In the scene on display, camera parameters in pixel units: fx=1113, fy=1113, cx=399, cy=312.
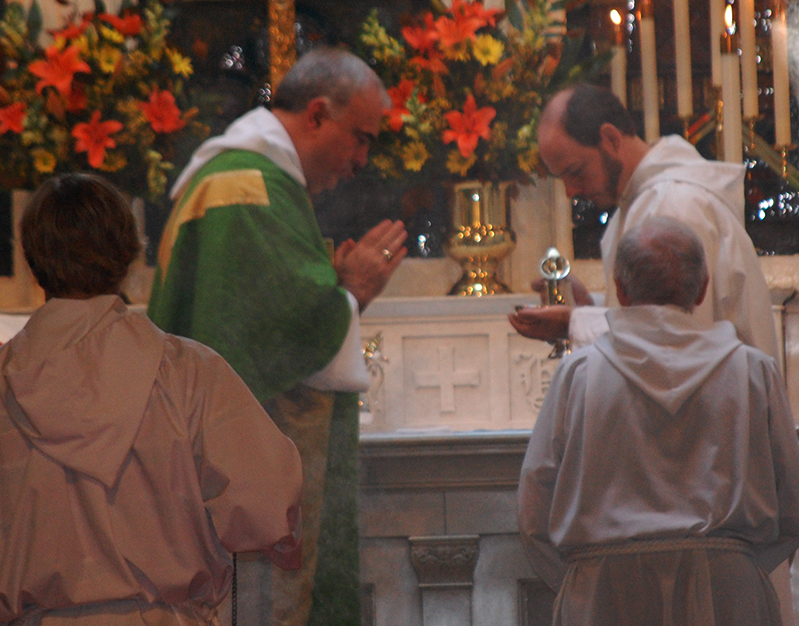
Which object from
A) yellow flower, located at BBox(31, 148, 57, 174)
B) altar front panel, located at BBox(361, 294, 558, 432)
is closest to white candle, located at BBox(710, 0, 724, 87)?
altar front panel, located at BBox(361, 294, 558, 432)

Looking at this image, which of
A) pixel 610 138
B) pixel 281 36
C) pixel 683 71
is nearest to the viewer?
pixel 610 138

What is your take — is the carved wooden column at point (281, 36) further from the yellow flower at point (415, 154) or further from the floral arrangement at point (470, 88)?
the yellow flower at point (415, 154)

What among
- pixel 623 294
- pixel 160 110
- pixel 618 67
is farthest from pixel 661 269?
pixel 160 110

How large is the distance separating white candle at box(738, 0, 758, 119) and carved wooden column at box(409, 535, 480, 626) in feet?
4.65

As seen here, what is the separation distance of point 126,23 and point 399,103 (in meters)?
0.78

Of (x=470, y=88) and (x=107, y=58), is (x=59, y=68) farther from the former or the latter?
(x=470, y=88)

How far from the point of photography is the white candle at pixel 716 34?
307cm

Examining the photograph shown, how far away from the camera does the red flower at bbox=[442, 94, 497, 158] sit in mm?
2996

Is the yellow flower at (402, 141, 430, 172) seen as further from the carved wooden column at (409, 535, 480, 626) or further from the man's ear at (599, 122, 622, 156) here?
the carved wooden column at (409, 535, 480, 626)

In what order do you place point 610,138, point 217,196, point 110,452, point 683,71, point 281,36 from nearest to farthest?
point 110,452
point 217,196
point 610,138
point 683,71
point 281,36

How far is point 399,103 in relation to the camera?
120 inches

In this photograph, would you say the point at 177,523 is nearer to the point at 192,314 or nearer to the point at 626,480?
the point at 626,480

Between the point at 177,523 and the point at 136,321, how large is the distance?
0.31 meters

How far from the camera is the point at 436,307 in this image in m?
3.02
